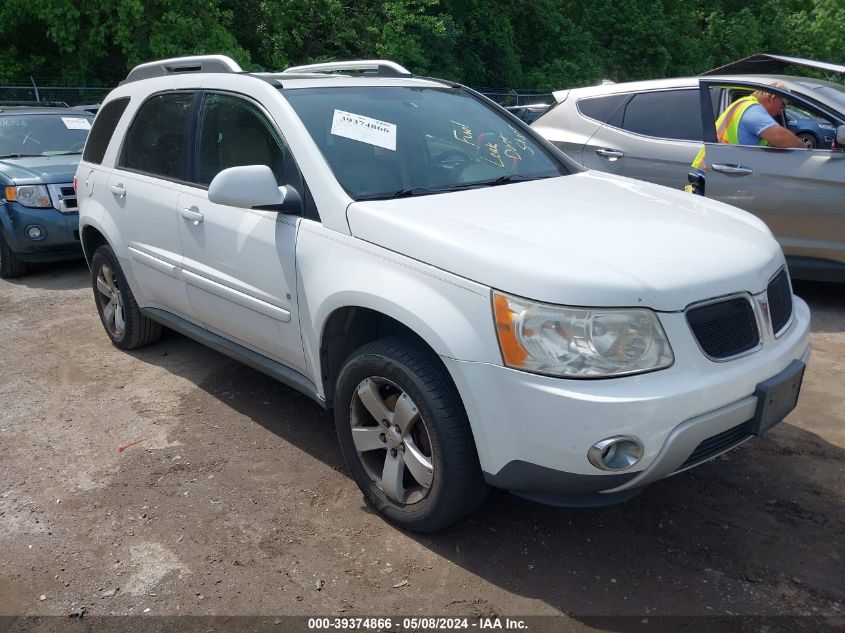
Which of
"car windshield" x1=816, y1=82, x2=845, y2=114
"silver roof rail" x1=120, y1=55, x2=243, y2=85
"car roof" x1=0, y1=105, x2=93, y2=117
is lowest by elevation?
"car windshield" x1=816, y1=82, x2=845, y2=114

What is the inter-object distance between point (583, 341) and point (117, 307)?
149 inches

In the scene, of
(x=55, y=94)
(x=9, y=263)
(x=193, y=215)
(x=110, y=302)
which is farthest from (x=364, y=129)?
(x=55, y=94)

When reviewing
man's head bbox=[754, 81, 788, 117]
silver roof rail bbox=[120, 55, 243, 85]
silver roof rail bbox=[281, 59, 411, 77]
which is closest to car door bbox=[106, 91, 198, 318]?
silver roof rail bbox=[120, 55, 243, 85]

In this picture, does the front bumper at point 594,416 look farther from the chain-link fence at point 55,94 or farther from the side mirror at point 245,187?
the chain-link fence at point 55,94

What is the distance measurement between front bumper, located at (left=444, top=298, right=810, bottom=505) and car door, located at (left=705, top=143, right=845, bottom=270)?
3467 millimetres

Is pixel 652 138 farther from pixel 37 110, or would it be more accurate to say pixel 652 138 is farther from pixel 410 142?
pixel 37 110

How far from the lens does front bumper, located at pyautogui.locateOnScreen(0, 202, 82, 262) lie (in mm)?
7363

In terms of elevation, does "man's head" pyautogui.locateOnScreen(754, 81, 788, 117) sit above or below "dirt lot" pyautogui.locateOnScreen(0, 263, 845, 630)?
above

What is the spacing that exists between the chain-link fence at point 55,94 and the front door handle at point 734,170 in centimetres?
1356

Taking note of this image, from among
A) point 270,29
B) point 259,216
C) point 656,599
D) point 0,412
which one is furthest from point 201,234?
point 270,29

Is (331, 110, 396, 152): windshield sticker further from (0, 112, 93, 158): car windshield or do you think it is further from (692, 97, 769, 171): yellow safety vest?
(0, 112, 93, 158): car windshield

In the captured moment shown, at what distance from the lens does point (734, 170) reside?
595 cm

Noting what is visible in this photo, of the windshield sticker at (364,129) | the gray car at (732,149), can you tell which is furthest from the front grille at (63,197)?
the windshield sticker at (364,129)

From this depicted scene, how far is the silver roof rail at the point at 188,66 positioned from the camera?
14.4 feet
